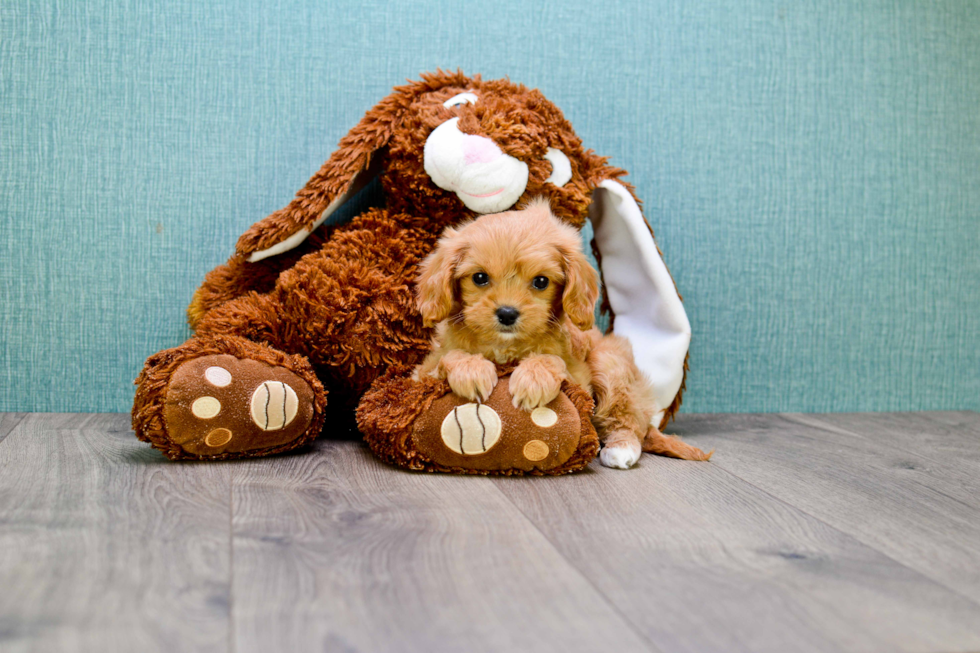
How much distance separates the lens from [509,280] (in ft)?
3.72

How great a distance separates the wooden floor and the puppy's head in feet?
0.83

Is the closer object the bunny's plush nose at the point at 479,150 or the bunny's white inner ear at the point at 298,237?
the bunny's plush nose at the point at 479,150

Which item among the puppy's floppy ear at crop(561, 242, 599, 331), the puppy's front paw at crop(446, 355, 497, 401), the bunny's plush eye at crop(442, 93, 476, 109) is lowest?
the puppy's front paw at crop(446, 355, 497, 401)

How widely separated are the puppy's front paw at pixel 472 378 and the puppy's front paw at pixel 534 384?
0.12 ft

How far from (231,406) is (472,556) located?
0.53 meters

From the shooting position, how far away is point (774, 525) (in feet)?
3.15

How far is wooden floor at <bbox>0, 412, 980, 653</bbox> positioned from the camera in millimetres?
639

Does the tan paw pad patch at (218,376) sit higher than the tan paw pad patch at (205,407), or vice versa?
the tan paw pad patch at (218,376)

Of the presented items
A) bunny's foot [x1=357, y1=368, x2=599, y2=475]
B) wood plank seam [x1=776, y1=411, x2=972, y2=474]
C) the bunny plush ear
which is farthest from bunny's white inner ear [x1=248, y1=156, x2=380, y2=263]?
wood plank seam [x1=776, y1=411, x2=972, y2=474]

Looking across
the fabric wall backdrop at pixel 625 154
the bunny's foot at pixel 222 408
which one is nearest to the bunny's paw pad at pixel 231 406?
the bunny's foot at pixel 222 408

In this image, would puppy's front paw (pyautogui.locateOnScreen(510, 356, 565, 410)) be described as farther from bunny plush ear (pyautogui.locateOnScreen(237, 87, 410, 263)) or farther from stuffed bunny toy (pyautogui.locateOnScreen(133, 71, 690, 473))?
bunny plush ear (pyautogui.locateOnScreen(237, 87, 410, 263))

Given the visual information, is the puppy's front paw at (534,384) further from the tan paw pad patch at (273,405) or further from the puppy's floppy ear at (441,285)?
the tan paw pad patch at (273,405)

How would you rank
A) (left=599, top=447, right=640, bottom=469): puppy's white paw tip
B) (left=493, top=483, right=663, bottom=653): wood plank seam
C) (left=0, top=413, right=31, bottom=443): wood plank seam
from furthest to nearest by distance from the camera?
(left=0, top=413, right=31, bottom=443): wood plank seam, (left=599, top=447, right=640, bottom=469): puppy's white paw tip, (left=493, top=483, right=663, bottom=653): wood plank seam

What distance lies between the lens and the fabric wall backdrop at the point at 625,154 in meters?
1.52
